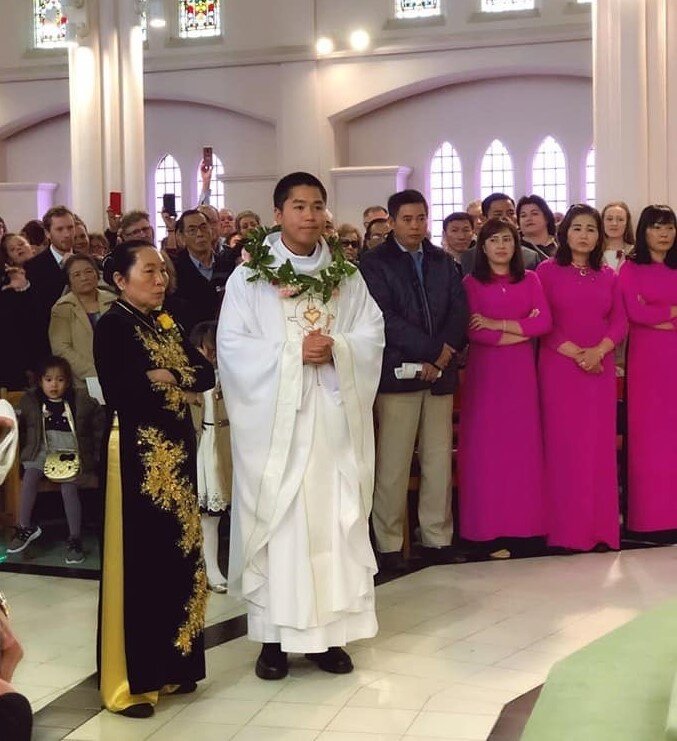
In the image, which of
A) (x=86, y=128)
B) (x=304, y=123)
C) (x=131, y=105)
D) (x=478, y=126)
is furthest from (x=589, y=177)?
(x=86, y=128)

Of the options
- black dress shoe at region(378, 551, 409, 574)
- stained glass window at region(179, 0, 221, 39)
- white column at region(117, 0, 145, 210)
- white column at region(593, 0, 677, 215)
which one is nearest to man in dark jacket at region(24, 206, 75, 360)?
black dress shoe at region(378, 551, 409, 574)

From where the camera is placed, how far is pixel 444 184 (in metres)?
19.8

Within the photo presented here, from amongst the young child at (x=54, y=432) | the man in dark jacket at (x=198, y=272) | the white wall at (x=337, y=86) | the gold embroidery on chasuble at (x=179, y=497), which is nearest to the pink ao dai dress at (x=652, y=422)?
the man in dark jacket at (x=198, y=272)

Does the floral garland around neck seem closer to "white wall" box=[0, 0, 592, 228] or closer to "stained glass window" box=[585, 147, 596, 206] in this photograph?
"white wall" box=[0, 0, 592, 228]

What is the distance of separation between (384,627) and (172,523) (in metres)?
1.47

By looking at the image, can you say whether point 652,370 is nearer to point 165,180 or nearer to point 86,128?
point 86,128

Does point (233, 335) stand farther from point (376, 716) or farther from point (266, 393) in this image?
point (376, 716)

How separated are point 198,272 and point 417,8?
12.3 meters

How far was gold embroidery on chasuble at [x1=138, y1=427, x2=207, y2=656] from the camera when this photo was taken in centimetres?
456

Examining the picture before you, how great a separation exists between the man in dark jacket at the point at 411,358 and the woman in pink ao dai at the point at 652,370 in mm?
1173

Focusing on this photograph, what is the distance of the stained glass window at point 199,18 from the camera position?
1989cm

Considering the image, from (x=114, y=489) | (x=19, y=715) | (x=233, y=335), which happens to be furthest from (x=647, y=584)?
(x=19, y=715)

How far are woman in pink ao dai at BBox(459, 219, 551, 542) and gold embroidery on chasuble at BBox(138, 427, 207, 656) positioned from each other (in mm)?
2652

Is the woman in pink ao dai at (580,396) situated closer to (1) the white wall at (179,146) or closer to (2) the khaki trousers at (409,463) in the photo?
(2) the khaki trousers at (409,463)
